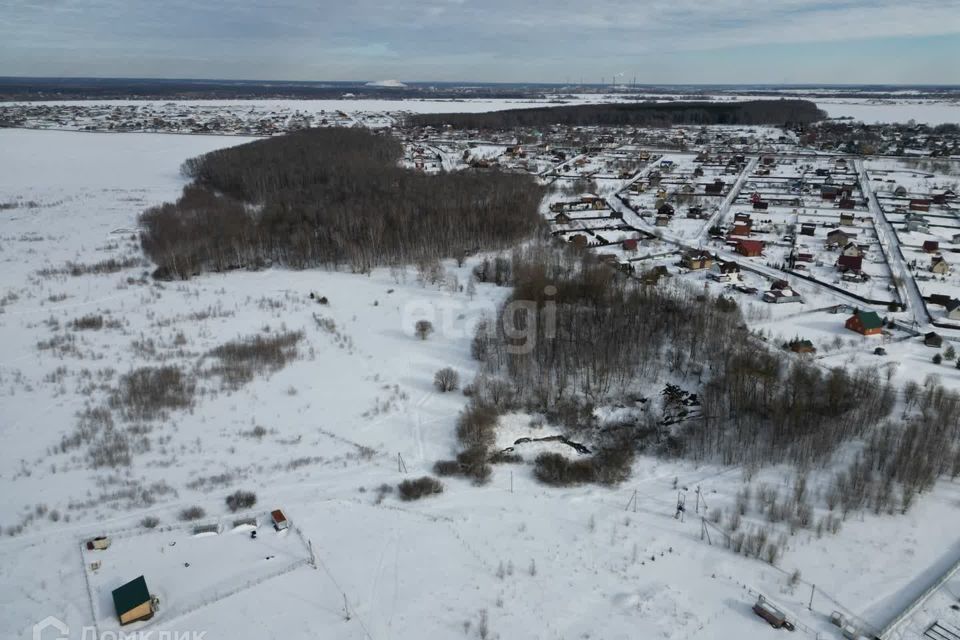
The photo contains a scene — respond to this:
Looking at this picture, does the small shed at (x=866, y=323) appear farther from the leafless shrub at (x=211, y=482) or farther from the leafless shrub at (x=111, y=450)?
the leafless shrub at (x=111, y=450)

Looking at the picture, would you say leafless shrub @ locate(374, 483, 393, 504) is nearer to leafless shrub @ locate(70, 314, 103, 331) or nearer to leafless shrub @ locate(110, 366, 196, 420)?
leafless shrub @ locate(110, 366, 196, 420)

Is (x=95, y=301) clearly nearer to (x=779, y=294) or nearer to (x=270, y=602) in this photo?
(x=270, y=602)

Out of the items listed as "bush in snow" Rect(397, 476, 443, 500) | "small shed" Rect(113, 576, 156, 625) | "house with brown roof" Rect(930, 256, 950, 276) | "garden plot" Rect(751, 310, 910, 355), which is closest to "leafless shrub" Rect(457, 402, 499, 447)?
"bush in snow" Rect(397, 476, 443, 500)

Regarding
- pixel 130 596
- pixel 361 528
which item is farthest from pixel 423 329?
pixel 130 596

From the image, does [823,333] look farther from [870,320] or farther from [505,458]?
[505,458]

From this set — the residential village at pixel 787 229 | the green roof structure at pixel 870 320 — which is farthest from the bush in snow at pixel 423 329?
the green roof structure at pixel 870 320

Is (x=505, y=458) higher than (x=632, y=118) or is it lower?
lower

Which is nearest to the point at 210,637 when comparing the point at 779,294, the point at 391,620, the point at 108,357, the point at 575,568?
the point at 391,620
